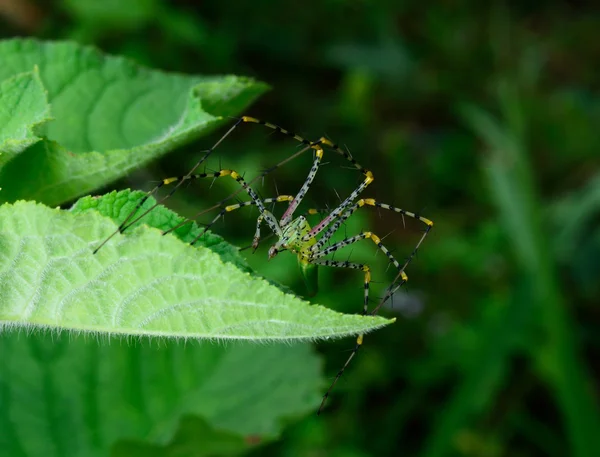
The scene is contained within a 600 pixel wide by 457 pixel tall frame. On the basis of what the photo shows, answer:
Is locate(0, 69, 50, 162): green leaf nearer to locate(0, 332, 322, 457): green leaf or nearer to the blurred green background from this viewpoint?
the blurred green background

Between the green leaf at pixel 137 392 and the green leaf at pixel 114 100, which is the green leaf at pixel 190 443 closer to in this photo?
the green leaf at pixel 137 392

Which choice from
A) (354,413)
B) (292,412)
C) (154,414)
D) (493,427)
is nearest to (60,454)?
(154,414)

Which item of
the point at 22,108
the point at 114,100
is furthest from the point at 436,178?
the point at 22,108

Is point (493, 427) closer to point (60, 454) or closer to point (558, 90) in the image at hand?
point (60, 454)

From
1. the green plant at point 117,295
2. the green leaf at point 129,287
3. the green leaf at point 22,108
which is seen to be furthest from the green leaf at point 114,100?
the green leaf at point 129,287

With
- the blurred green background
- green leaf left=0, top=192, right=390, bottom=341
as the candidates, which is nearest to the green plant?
green leaf left=0, top=192, right=390, bottom=341
